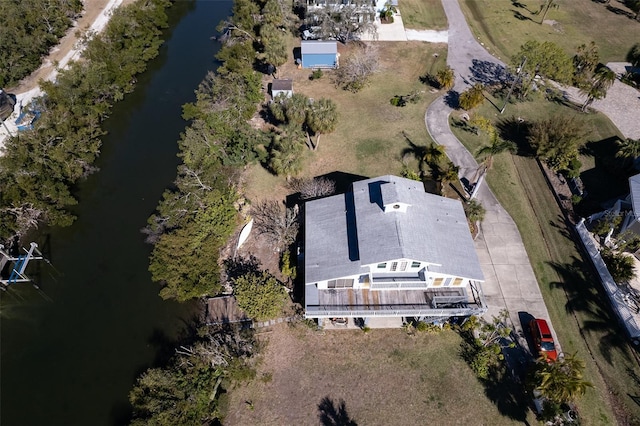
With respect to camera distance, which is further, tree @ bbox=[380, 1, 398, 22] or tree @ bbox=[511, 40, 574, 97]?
tree @ bbox=[380, 1, 398, 22]

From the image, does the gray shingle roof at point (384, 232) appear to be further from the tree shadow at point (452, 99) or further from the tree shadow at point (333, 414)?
the tree shadow at point (452, 99)

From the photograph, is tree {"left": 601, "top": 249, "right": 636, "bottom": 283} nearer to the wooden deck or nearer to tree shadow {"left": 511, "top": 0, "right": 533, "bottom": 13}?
the wooden deck

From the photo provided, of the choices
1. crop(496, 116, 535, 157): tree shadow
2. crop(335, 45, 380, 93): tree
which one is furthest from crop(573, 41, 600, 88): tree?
crop(335, 45, 380, 93): tree

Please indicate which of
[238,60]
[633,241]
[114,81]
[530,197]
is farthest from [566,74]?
[114,81]

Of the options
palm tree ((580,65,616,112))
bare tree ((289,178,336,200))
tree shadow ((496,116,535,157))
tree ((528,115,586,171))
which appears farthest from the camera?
palm tree ((580,65,616,112))

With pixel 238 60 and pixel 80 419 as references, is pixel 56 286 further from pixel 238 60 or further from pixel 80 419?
pixel 238 60

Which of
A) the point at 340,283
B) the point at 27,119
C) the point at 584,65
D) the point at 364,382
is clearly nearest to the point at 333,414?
the point at 364,382
